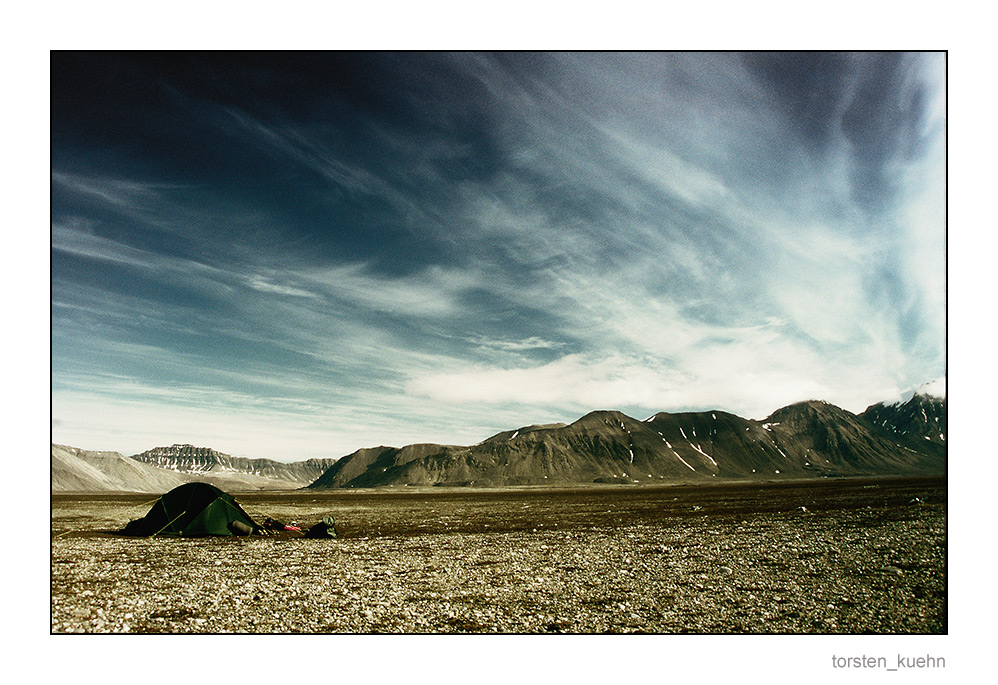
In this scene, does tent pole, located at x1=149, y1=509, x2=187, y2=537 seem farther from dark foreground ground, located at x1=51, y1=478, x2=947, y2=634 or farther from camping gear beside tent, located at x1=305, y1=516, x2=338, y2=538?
camping gear beside tent, located at x1=305, y1=516, x2=338, y2=538

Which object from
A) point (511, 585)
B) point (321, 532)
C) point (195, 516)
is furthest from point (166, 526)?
point (511, 585)

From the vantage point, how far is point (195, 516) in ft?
93.4

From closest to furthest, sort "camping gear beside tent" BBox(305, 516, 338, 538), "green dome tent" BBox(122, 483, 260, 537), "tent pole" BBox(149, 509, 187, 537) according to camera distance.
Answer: "green dome tent" BBox(122, 483, 260, 537)
"tent pole" BBox(149, 509, 187, 537)
"camping gear beside tent" BBox(305, 516, 338, 538)

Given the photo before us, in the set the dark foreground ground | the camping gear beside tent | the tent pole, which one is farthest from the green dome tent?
the camping gear beside tent

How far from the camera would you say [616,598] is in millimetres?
15961

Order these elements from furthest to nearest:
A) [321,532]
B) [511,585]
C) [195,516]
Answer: [321,532] < [195,516] < [511,585]

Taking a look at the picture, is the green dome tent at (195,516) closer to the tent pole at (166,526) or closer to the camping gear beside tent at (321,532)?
the tent pole at (166,526)

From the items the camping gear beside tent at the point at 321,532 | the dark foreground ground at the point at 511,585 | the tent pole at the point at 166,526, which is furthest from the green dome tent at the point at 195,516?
the camping gear beside tent at the point at 321,532

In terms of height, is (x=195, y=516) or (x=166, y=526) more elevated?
(x=195, y=516)

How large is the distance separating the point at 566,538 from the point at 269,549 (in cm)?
1476

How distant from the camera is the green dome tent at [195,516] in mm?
28297

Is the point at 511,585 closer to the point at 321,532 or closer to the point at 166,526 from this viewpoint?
the point at 321,532

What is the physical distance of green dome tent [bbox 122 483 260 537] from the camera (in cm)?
2830

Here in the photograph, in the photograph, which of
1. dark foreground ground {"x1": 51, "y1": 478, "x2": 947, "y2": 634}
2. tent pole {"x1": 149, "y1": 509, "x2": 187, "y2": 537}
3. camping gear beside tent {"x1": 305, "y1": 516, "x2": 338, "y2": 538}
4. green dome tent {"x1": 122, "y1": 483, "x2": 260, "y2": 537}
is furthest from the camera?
camping gear beside tent {"x1": 305, "y1": 516, "x2": 338, "y2": 538}
